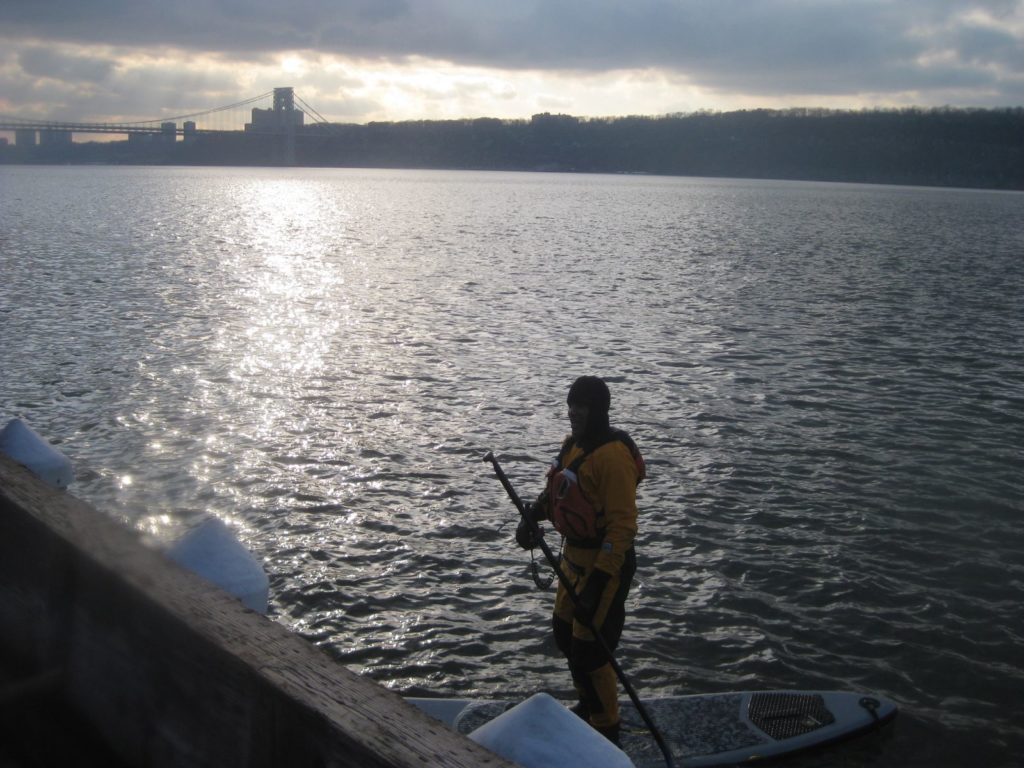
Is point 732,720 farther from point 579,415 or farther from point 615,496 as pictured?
point 579,415

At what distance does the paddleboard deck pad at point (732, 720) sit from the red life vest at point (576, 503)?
1.68 m

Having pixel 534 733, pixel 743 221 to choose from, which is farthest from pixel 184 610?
pixel 743 221

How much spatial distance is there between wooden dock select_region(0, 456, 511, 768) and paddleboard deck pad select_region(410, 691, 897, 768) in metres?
3.32

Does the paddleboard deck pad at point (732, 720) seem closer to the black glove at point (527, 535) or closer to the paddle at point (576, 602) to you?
the paddle at point (576, 602)

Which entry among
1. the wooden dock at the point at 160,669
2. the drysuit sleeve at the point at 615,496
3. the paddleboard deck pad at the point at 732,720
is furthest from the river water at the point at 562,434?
the wooden dock at the point at 160,669

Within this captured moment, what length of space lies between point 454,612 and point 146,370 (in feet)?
40.7

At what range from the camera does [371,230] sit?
2702 inches

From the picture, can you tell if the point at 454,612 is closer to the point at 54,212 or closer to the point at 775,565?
the point at 775,565

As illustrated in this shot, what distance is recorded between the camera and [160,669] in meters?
3.69

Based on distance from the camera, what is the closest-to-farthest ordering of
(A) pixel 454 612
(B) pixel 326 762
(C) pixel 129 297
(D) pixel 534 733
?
(B) pixel 326 762
(D) pixel 534 733
(A) pixel 454 612
(C) pixel 129 297

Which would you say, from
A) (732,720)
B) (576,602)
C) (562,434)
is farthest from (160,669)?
(562,434)

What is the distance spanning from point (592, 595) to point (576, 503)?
56 centimetres

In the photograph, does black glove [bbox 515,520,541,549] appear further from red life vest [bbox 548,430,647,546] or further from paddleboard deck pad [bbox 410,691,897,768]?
paddleboard deck pad [bbox 410,691,897,768]

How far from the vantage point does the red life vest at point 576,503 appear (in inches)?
237
